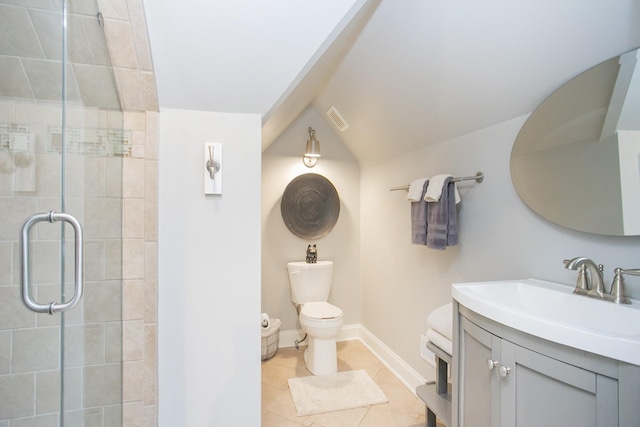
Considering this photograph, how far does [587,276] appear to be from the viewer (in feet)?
3.76

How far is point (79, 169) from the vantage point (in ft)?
3.39

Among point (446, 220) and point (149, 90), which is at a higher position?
point (149, 90)

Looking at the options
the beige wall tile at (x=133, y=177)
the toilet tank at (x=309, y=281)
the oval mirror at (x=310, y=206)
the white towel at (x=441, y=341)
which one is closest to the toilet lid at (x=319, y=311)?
the toilet tank at (x=309, y=281)

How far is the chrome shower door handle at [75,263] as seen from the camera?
860 mm

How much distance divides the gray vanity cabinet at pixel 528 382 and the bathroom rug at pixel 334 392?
101 centimetres

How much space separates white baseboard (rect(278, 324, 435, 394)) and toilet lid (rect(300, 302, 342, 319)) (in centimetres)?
54

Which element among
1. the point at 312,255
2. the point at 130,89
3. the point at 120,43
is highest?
the point at 120,43

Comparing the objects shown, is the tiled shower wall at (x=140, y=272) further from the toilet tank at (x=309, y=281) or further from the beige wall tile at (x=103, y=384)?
the toilet tank at (x=309, y=281)

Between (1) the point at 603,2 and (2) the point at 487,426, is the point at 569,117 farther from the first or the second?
(2) the point at 487,426

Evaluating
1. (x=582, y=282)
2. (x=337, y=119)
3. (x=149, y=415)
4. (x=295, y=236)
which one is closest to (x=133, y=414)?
(x=149, y=415)

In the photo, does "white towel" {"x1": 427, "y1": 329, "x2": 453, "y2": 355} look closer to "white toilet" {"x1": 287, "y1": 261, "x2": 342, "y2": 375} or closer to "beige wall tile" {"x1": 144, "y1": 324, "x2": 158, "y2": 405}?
"white toilet" {"x1": 287, "y1": 261, "x2": 342, "y2": 375}

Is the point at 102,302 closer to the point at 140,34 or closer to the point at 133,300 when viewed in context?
the point at 133,300

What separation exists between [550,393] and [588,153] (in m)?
0.90

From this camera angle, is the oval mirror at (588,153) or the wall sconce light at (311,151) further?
the wall sconce light at (311,151)
